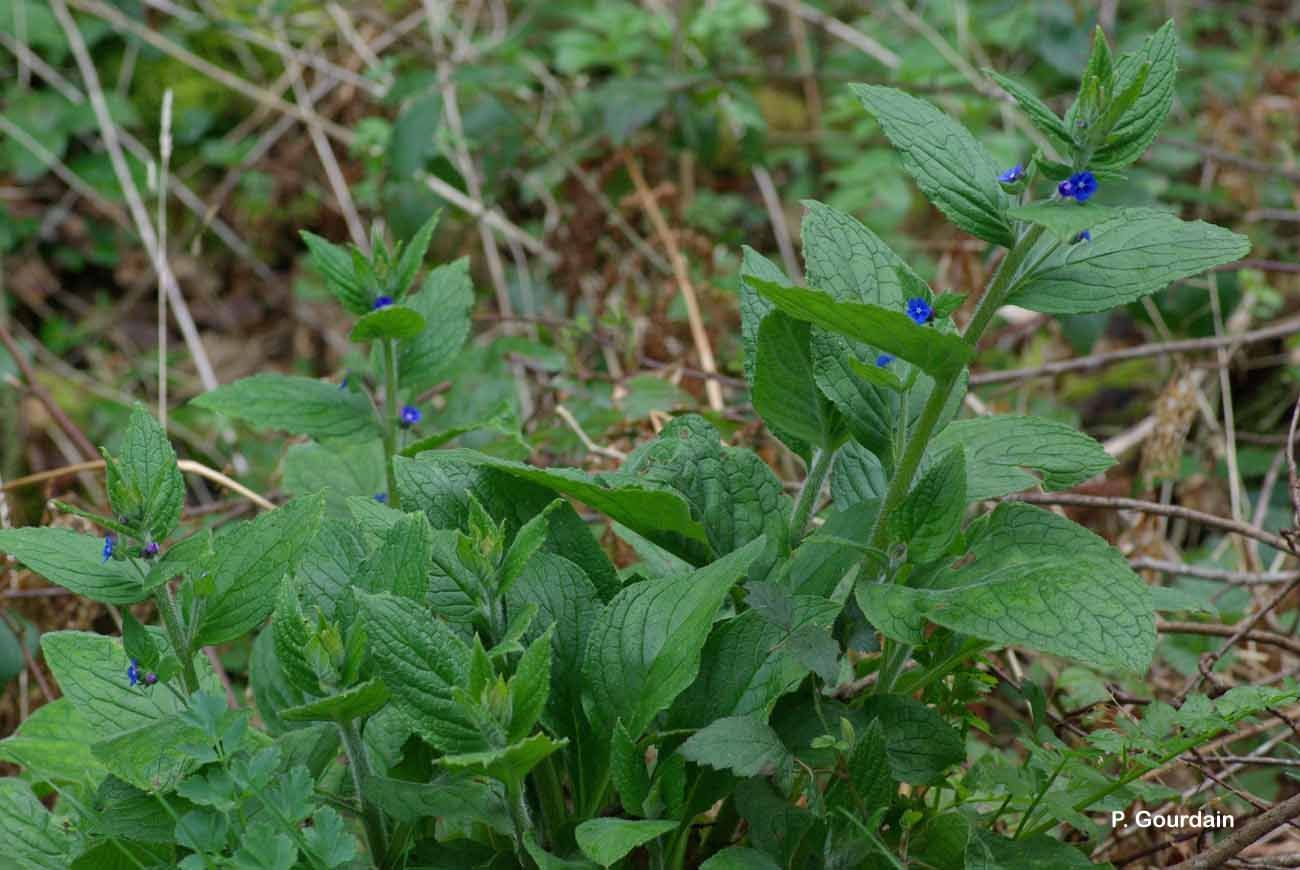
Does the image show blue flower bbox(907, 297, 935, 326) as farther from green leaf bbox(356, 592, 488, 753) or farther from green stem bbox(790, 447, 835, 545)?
green leaf bbox(356, 592, 488, 753)

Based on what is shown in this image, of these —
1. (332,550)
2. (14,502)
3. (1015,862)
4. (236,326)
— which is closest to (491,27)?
(236,326)

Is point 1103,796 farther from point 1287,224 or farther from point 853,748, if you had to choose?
point 1287,224

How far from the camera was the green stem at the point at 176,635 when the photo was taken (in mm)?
1165

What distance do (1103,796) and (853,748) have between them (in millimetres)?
267

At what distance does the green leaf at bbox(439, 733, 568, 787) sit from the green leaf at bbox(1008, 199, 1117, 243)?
544mm

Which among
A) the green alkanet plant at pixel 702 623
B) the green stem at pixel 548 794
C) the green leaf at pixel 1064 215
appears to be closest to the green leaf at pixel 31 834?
the green alkanet plant at pixel 702 623

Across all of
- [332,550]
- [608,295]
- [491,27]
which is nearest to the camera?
[332,550]

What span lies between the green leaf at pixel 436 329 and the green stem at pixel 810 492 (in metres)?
0.55

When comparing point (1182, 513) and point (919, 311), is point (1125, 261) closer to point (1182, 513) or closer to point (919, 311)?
point (919, 311)

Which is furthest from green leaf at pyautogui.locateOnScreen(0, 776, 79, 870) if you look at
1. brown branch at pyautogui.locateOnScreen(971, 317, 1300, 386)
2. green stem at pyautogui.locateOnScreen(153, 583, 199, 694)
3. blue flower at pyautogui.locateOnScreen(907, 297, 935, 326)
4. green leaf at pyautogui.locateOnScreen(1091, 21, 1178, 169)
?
brown branch at pyautogui.locateOnScreen(971, 317, 1300, 386)

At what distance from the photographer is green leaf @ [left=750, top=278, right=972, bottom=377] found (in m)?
1.05

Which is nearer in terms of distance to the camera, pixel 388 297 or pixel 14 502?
pixel 388 297

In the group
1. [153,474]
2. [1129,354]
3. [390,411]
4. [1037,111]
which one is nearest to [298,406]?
[390,411]

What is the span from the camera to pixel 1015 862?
118 centimetres
